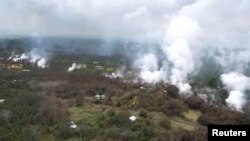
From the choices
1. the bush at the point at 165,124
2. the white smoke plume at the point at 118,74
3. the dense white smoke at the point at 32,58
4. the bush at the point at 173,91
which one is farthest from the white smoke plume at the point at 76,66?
the bush at the point at 165,124

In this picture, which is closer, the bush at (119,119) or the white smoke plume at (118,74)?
the bush at (119,119)

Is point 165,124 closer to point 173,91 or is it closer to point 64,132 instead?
point 64,132

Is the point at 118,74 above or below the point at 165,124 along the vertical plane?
above

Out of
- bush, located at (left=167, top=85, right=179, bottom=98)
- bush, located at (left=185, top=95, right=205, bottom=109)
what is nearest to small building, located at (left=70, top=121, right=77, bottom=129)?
bush, located at (left=185, top=95, right=205, bottom=109)

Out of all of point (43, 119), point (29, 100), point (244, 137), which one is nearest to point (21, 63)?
point (29, 100)

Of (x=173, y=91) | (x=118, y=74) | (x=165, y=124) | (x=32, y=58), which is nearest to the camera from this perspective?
(x=165, y=124)

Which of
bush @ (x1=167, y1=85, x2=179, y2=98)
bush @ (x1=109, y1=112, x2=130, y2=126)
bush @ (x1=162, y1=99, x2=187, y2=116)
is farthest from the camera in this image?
bush @ (x1=167, y1=85, x2=179, y2=98)

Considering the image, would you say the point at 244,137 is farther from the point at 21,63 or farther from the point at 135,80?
the point at 21,63

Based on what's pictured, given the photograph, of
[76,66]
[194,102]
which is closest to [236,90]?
[194,102]

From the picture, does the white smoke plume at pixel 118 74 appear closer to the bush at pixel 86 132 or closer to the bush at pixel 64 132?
the bush at pixel 64 132

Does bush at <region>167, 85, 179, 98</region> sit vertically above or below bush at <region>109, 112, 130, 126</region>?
above

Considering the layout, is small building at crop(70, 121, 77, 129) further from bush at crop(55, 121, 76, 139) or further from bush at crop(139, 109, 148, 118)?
bush at crop(139, 109, 148, 118)
